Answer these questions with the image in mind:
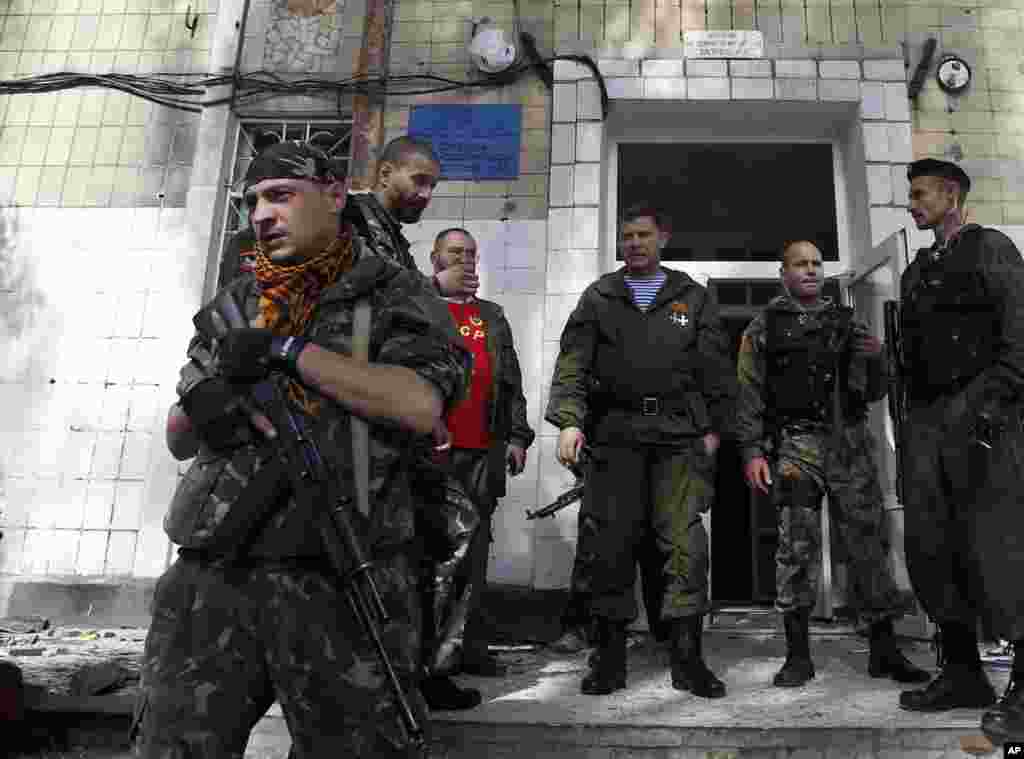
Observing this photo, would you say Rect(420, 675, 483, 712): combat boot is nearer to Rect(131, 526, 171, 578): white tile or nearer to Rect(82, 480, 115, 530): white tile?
Rect(131, 526, 171, 578): white tile

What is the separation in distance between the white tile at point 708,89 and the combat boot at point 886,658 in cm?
396

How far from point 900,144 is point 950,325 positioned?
3034mm

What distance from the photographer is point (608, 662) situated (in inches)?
133

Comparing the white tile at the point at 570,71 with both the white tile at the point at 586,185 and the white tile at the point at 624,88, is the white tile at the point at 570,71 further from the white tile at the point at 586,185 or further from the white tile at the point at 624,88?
the white tile at the point at 586,185

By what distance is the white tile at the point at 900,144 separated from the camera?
5668mm

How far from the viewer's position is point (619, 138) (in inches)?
250

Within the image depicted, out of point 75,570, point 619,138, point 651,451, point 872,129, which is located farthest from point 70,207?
point 872,129

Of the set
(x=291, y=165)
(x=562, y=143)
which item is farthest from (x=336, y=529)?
(x=562, y=143)

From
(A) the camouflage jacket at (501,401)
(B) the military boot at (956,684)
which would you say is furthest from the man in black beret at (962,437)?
(A) the camouflage jacket at (501,401)

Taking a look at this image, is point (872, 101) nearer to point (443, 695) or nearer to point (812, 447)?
point (812, 447)

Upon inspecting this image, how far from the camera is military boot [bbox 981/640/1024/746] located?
8.73 feet

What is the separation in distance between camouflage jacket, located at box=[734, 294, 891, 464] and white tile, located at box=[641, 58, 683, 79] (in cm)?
270

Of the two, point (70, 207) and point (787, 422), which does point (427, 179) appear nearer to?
point (787, 422)

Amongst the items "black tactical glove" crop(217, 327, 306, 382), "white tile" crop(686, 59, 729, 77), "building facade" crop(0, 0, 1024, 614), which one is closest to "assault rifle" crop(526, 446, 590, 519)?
"building facade" crop(0, 0, 1024, 614)
